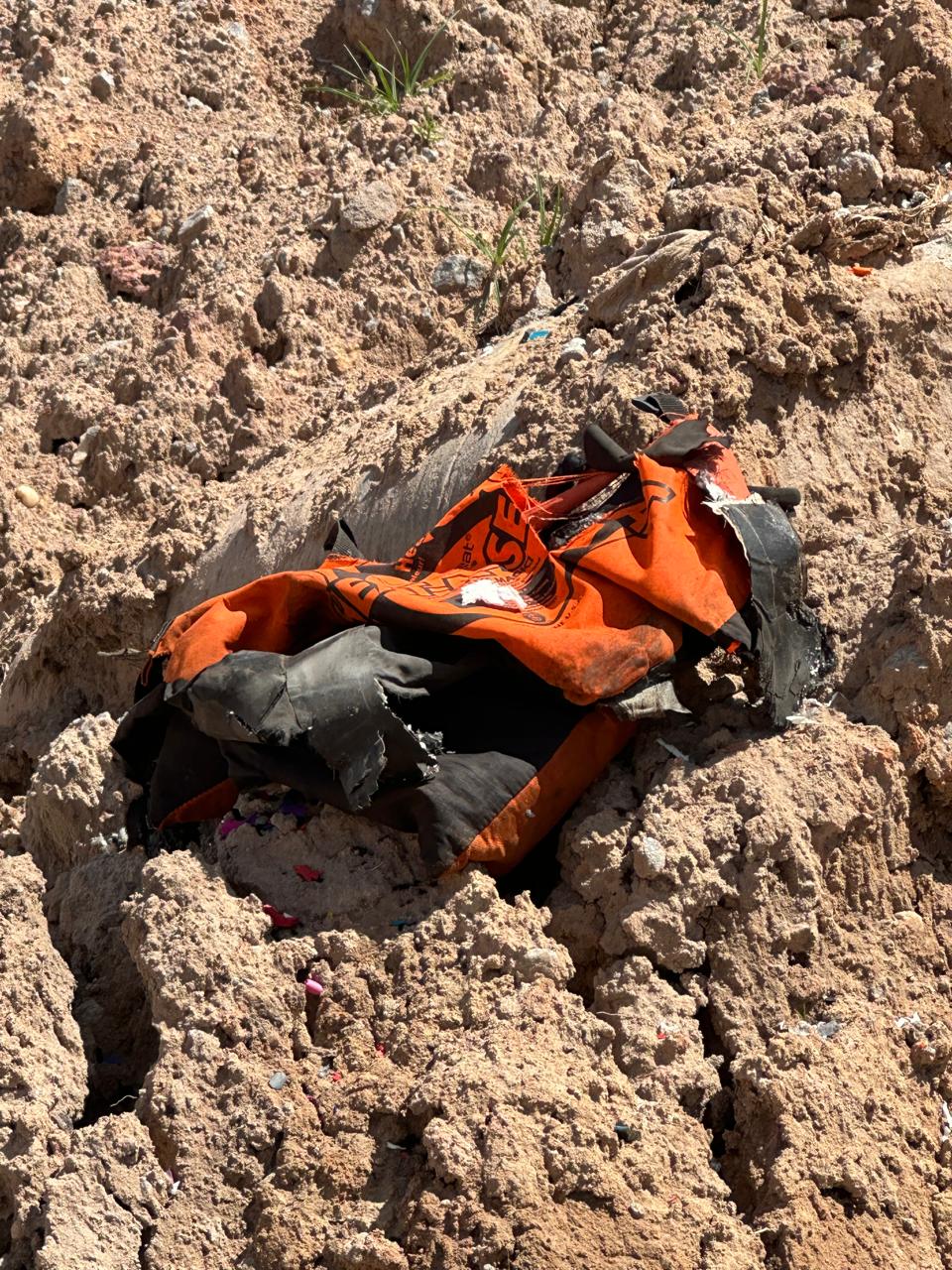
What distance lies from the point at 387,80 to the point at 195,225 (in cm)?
91

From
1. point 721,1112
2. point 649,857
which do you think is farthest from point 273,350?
point 721,1112

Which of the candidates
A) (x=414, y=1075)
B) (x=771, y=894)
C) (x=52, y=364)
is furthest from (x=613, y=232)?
(x=414, y=1075)

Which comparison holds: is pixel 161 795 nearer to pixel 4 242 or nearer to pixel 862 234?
pixel 862 234

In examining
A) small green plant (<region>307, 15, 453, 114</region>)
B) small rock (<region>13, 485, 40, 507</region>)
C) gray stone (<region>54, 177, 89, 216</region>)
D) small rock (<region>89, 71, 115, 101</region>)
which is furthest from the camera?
small rock (<region>89, 71, 115, 101</region>)

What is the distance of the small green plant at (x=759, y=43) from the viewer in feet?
15.6

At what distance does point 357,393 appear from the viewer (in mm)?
4484

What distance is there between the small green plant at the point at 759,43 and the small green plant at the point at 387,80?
1.02 metres

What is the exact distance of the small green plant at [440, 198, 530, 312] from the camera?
4.57 meters

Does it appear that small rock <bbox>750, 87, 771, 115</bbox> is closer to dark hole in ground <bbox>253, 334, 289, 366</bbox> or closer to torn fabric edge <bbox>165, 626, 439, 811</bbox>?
dark hole in ground <bbox>253, 334, 289, 366</bbox>

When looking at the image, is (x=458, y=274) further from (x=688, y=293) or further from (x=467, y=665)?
(x=467, y=665)

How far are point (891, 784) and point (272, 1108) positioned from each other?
1232 millimetres

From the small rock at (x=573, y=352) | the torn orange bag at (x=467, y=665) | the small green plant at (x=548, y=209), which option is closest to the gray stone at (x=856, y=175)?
the small rock at (x=573, y=352)

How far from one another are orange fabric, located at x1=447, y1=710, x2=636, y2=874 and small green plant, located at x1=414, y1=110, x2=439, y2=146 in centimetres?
282

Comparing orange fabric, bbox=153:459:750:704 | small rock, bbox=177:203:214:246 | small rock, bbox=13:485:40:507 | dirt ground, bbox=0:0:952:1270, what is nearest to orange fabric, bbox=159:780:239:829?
dirt ground, bbox=0:0:952:1270
